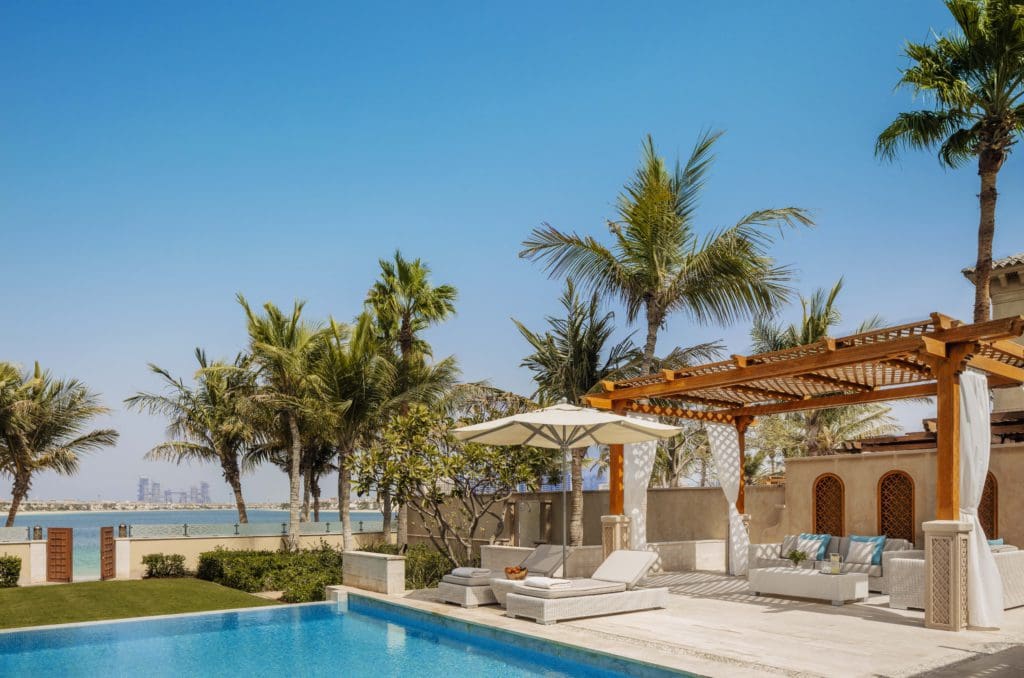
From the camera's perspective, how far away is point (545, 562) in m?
12.6

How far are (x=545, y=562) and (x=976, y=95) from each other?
10.8 meters

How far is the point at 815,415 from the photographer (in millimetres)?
23578

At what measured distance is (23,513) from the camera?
135m

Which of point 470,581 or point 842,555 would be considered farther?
point 842,555

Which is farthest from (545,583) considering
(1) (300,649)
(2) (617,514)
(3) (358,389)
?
(3) (358,389)

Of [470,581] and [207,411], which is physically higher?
[207,411]

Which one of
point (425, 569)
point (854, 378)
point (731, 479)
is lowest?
point (425, 569)

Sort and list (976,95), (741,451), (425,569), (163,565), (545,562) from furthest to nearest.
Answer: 1. (163,565)
2. (741,451)
3. (425,569)
4. (976,95)
5. (545,562)

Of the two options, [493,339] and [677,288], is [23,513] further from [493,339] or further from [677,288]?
[677,288]

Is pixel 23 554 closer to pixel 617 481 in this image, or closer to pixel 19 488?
pixel 19 488

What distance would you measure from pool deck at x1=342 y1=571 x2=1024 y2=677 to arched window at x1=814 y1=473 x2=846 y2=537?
14.5 ft

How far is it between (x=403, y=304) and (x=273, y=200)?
706cm

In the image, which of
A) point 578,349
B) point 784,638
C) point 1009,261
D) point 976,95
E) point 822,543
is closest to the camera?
point 784,638

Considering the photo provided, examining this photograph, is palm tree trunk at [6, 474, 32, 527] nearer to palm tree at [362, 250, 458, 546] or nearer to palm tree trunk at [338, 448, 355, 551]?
palm tree trunk at [338, 448, 355, 551]
